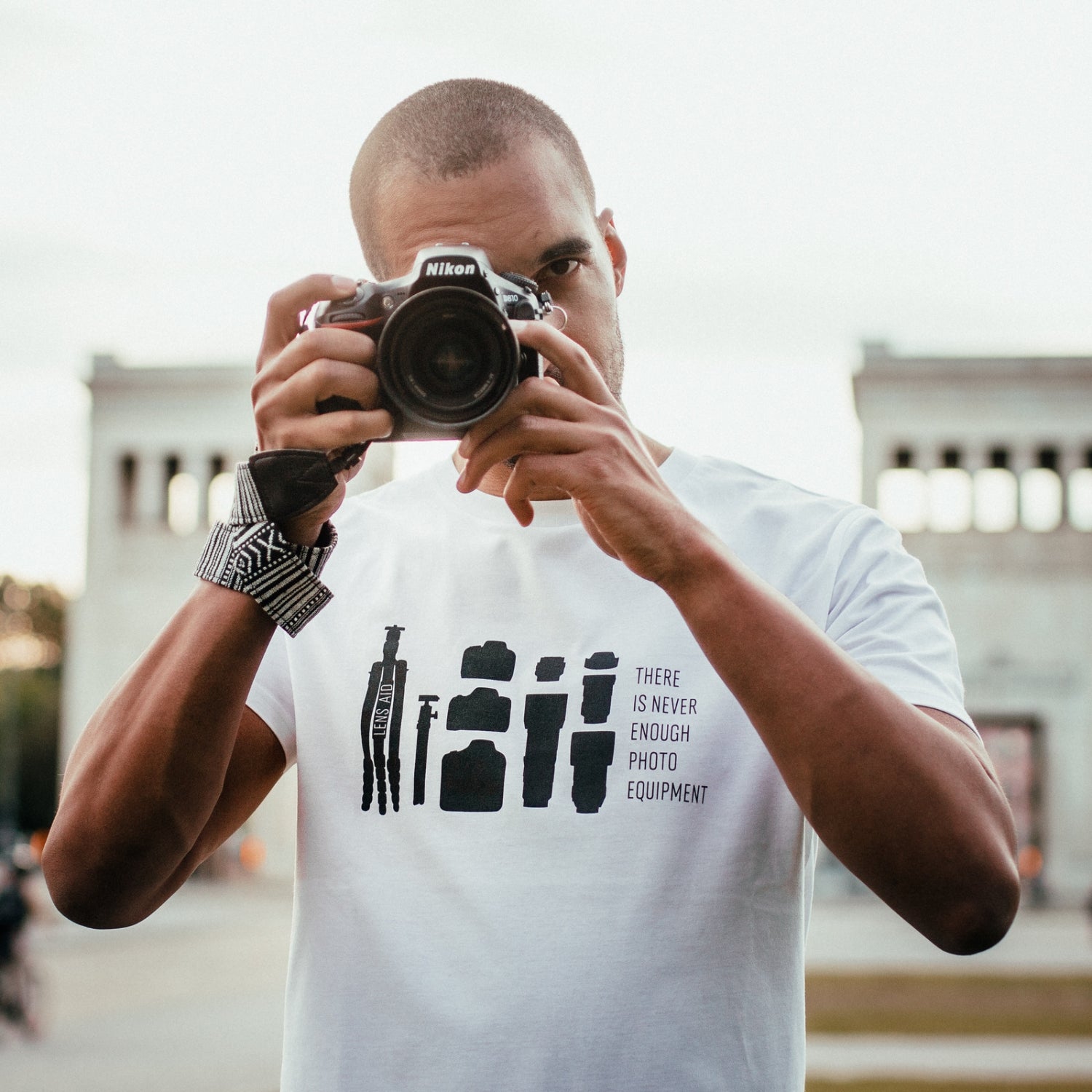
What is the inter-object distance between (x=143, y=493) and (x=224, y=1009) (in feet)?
85.2

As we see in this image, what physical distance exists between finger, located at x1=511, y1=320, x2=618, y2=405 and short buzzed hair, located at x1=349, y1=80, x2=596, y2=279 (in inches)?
12.4

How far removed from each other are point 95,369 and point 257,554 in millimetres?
36458

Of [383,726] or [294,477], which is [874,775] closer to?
[383,726]

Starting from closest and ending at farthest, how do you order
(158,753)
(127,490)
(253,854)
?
(158,753)
(253,854)
(127,490)

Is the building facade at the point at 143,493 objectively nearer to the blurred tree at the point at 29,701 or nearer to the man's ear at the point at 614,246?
the blurred tree at the point at 29,701

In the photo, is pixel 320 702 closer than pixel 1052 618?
Yes

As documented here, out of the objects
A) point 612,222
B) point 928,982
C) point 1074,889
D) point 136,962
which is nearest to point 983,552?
point 1074,889

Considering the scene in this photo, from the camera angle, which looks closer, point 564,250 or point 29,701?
point 564,250

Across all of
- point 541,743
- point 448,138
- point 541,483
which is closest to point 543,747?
point 541,743

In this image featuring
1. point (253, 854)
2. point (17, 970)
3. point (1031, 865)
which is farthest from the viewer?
point (253, 854)

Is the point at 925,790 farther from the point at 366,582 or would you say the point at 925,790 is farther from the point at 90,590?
the point at 90,590

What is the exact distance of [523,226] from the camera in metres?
1.93

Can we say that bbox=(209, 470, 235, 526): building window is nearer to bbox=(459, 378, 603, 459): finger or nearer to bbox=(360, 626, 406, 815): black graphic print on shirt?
bbox=(360, 626, 406, 815): black graphic print on shirt

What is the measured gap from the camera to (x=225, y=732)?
68.1 inches
